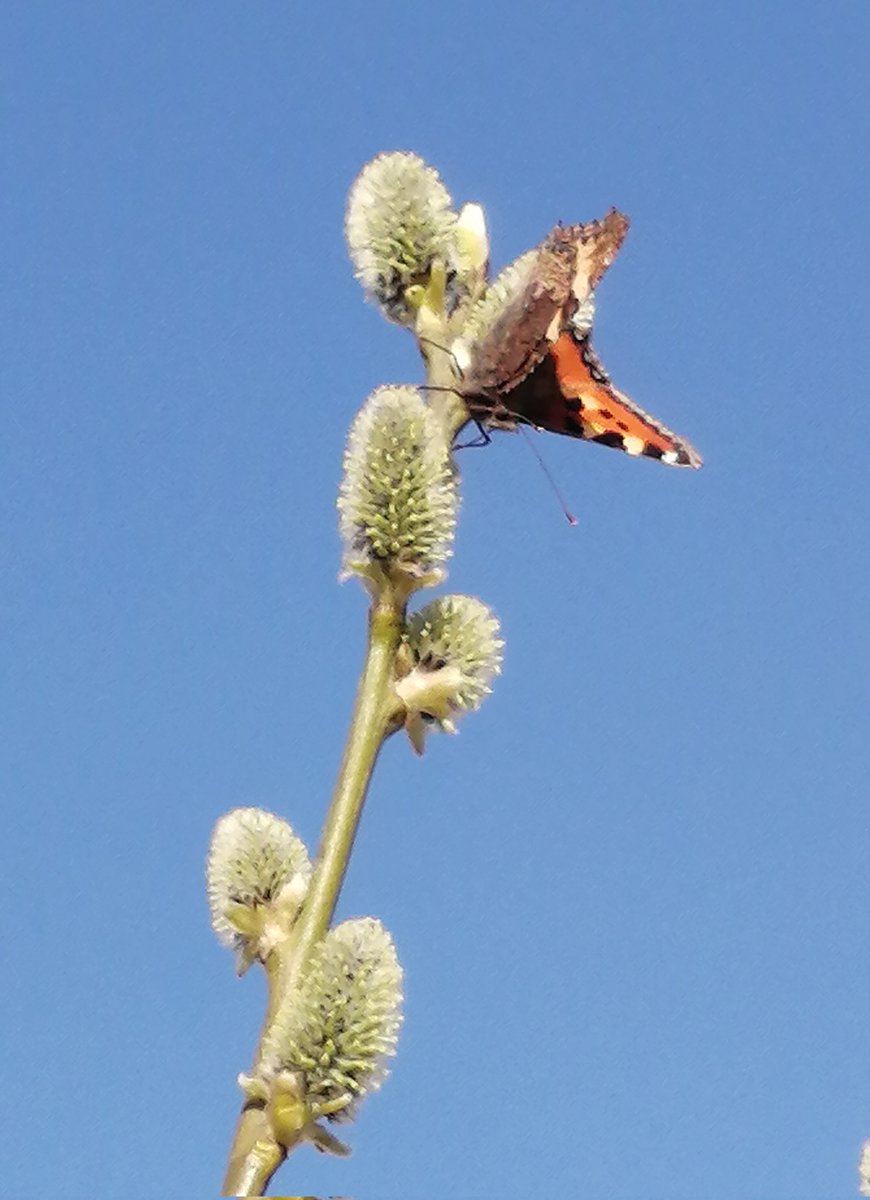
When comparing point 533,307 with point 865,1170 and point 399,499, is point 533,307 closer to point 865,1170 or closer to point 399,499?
point 399,499

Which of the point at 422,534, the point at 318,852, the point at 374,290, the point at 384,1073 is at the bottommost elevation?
the point at 384,1073

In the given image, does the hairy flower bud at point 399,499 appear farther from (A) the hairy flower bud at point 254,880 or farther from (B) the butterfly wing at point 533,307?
(A) the hairy flower bud at point 254,880

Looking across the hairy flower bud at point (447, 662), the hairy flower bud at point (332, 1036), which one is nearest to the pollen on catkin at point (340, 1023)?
the hairy flower bud at point (332, 1036)

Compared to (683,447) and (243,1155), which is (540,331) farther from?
Result: (243,1155)

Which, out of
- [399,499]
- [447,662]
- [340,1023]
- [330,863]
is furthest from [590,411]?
[340,1023]

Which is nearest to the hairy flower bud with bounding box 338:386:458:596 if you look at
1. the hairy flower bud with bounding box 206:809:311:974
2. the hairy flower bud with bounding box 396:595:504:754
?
the hairy flower bud with bounding box 396:595:504:754

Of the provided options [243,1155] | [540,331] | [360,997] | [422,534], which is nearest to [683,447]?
[540,331]
